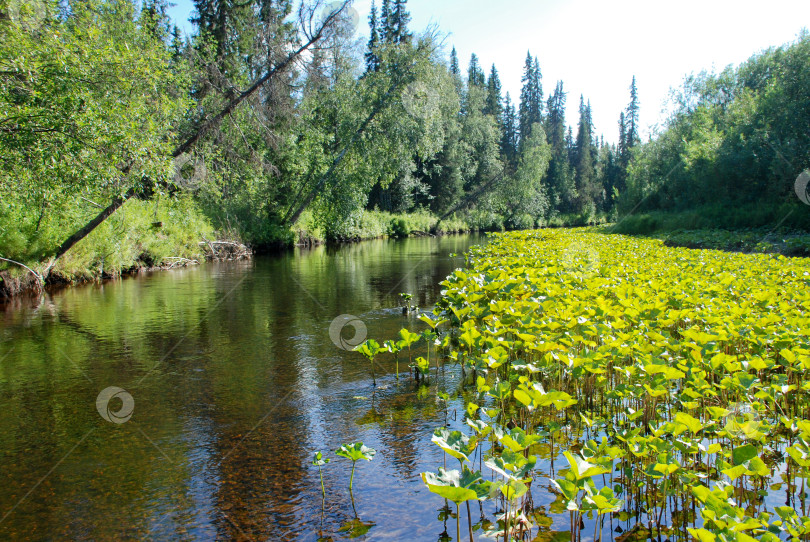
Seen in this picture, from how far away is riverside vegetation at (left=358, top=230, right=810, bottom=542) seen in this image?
247 cm

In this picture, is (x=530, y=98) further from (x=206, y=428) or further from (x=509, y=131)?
(x=206, y=428)

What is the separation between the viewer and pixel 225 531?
10.1 feet

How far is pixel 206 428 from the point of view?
15.1 ft

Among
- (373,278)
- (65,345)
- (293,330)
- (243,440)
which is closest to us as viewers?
(243,440)

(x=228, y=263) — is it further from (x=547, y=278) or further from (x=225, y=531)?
(x=225, y=531)

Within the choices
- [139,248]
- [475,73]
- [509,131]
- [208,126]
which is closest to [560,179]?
[509,131]

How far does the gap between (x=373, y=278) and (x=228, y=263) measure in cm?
807

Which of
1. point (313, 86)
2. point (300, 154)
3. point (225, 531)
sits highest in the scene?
point (313, 86)

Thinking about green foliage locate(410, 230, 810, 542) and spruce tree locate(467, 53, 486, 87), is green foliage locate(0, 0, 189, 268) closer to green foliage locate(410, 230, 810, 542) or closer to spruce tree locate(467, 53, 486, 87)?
green foliage locate(410, 230, 810, 542)

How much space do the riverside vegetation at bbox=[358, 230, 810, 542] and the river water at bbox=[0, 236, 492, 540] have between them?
64 centimetres

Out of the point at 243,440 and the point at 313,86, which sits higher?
the point at 313,86

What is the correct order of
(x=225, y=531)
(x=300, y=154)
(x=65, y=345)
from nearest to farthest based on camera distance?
(x=225, y=531), (x=65, y=345), (x=300, y=154)

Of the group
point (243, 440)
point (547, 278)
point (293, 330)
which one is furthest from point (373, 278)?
point (243, 440)

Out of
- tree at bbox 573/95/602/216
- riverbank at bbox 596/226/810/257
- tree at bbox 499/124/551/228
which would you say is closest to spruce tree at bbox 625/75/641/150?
tree at bbox 573/95/602/216
